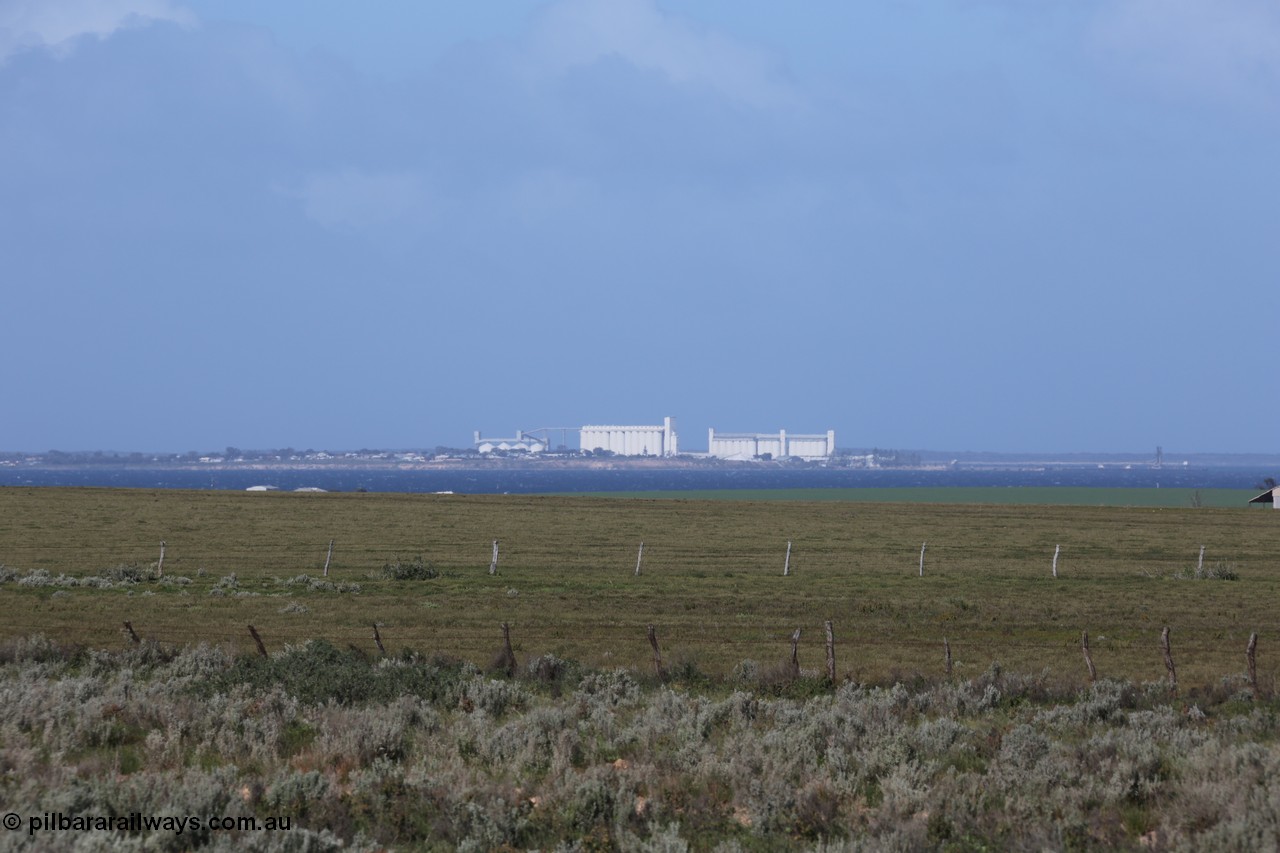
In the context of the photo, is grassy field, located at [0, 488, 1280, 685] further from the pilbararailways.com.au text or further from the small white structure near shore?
the pilbararailways.com.au text

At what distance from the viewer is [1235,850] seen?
9312mm

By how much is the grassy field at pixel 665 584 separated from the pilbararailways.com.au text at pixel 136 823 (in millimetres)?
11868

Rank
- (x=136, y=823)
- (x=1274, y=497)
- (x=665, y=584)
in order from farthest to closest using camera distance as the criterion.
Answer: (x=1274, y=497) < (x=665, y=584) < (x=136, y=823)

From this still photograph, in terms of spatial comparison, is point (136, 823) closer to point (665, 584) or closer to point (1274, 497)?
point (665, 584)

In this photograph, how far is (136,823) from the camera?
964 cm

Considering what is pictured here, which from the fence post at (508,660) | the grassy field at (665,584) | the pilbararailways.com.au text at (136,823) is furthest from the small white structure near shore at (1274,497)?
the pilbararailways.com.au text at (136,823)

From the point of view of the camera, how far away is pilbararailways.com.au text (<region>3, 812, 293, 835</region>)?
9.04 meters

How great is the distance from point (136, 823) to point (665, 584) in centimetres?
2810

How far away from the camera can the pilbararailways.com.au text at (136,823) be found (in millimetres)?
9039

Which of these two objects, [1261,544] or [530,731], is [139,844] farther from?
[1261,544]

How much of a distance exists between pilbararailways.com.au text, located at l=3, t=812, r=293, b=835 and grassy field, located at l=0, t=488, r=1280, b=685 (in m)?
11.9

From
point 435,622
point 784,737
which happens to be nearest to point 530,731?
point 784,737

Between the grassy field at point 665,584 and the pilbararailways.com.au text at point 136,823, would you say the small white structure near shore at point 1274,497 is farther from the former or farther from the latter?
the pilbararailways.com.au text at point 136,823

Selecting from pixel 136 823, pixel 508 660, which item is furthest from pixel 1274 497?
pixel 136 823
